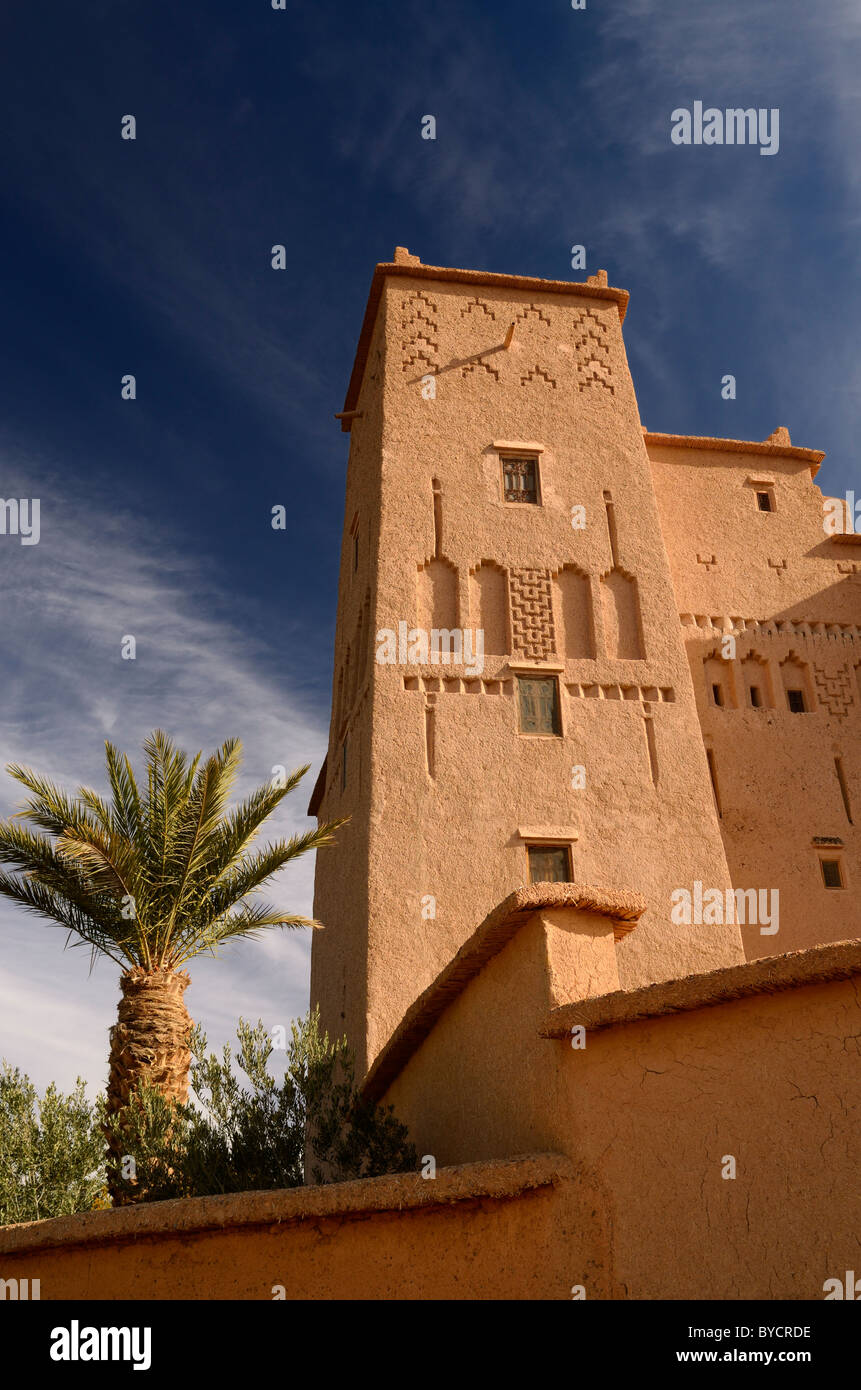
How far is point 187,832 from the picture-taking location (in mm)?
10938

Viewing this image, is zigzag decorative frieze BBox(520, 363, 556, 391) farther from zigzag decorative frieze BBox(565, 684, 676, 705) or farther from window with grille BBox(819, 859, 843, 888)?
window with grille BBox(819, 859, 843, 888)

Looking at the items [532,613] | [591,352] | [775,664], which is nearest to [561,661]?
[532,613]

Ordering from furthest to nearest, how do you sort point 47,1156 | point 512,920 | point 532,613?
point 532,613, point 47,1156, point 512,920

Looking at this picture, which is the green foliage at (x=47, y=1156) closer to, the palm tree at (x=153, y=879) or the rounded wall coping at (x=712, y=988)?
the palm tree at (x=153, y=879)

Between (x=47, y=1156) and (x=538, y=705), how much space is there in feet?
27.5

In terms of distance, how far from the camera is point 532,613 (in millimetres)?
15656

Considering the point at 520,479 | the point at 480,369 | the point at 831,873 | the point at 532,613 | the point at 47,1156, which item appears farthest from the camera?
the point at 480,369

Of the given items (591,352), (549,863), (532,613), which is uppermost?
(591,352)

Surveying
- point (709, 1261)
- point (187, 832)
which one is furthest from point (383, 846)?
point (709, 1261)

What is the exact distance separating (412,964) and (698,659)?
7.87 metres

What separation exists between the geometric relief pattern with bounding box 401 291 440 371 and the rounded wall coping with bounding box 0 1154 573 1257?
45.8 ft

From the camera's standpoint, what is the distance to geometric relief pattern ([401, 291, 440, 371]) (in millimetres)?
17672

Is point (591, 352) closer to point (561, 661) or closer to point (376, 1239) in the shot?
point (561, 661)

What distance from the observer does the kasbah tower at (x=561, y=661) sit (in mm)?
13609
